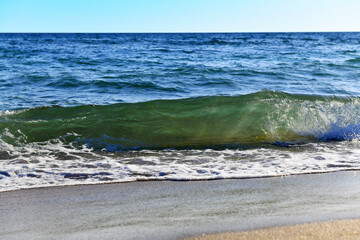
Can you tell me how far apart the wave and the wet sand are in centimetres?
186

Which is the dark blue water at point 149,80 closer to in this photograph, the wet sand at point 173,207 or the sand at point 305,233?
the wet sand at point 173,207

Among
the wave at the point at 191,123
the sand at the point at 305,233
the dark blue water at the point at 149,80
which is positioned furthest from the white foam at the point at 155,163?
the dark blue water at the point at 149,80

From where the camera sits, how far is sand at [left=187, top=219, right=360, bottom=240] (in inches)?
100.0

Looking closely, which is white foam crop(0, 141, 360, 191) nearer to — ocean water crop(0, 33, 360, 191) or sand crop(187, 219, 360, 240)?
ocean water crop(0, 33, 360, 191)

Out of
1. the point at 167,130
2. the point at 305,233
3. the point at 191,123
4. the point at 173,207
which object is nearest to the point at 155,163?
the point at 173,207

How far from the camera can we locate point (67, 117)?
6906 mm

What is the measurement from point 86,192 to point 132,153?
1658mm

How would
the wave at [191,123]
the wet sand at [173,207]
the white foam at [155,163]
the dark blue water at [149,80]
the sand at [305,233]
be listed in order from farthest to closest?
the dark blue water at [149,80], the wave at [191,123], the white foam at [155,163], the wet sand at [173,207], the sand at [305,233]

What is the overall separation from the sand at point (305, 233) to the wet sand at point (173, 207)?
0.09 meters

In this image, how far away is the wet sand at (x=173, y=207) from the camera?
2775mm

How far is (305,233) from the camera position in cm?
260

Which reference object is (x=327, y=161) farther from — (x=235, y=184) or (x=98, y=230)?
(x=98, y=230)

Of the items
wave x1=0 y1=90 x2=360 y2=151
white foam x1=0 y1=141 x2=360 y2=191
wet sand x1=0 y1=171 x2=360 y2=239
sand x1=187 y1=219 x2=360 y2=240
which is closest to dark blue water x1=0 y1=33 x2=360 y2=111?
wave x1=0 y1=90 x2=360 y2=151

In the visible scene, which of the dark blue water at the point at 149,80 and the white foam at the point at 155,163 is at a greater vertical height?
the dark blue water at the point at 149,80
